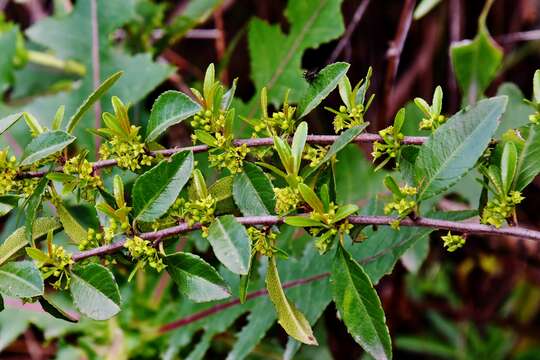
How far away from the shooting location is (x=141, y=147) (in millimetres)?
475

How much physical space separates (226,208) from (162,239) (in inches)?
2.4

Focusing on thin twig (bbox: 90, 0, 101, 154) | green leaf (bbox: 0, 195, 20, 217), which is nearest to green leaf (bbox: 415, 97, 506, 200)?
green leaf (bbox: 0, 195, 20, 217)

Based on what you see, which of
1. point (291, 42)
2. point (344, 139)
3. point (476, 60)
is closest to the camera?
point (344, 139)

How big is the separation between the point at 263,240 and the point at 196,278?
61mm

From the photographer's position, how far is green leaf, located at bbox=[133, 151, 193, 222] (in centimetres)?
45

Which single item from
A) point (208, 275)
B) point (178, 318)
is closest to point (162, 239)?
point (208, 275)

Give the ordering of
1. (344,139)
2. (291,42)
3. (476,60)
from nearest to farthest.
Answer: (344,139) → (476,60) → (291,42)

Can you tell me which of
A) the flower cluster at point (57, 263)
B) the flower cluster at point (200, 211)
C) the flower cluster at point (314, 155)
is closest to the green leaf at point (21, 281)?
the flower cluster at point (57, 263)

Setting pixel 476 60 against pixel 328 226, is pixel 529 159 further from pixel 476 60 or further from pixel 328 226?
pixel 476 60

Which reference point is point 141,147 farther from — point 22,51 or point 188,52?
point 188,52

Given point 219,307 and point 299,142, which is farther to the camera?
point 219,307

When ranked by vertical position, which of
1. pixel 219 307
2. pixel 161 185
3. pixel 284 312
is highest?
pixel 161 185

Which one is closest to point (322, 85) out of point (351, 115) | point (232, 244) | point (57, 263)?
point (351, 115)

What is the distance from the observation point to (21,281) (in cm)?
44
